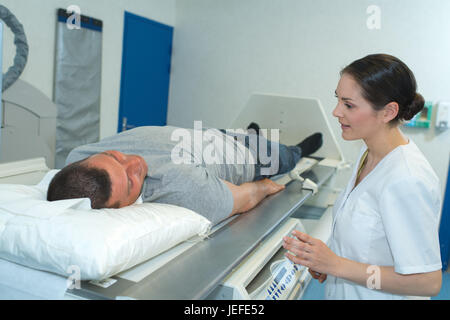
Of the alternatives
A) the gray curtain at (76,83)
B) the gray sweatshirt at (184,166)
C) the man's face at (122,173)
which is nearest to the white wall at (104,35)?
the gray curtain at (76,83)

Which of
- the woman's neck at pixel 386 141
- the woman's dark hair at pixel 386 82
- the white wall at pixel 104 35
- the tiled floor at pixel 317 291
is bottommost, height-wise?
the tiled floor at pixel 317 291

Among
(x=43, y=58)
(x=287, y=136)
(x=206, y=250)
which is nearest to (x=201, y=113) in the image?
(x=287, y=136)

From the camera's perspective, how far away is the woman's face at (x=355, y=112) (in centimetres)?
112

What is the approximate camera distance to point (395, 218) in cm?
101

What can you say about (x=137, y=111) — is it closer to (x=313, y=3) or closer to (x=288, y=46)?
(x=288, y=46)

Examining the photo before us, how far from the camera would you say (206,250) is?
1.28m

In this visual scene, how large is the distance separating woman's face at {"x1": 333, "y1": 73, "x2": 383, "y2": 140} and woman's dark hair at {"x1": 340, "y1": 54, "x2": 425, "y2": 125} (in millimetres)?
→ 17

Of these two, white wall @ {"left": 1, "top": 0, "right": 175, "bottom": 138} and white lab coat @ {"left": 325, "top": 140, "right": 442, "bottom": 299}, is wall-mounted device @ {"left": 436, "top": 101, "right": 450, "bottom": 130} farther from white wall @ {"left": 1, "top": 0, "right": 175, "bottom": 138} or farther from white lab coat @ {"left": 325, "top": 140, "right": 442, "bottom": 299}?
white wall @ {"left": 1, "top": 0, "right": 175, "bottom": 138}

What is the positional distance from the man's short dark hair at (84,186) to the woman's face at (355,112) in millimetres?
747

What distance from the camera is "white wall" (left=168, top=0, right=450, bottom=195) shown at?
3527mm

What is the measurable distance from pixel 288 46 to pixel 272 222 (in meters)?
2.83

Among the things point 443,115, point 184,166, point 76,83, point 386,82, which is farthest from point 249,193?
point 443,115

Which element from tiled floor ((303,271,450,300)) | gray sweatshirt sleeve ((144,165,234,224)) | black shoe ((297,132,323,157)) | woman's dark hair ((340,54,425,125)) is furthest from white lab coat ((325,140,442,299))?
black shoe ((297,132,323,157))

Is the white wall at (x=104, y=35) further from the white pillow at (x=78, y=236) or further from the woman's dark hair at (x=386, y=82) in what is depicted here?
the woman's dark hair at (x=386, y=82)
